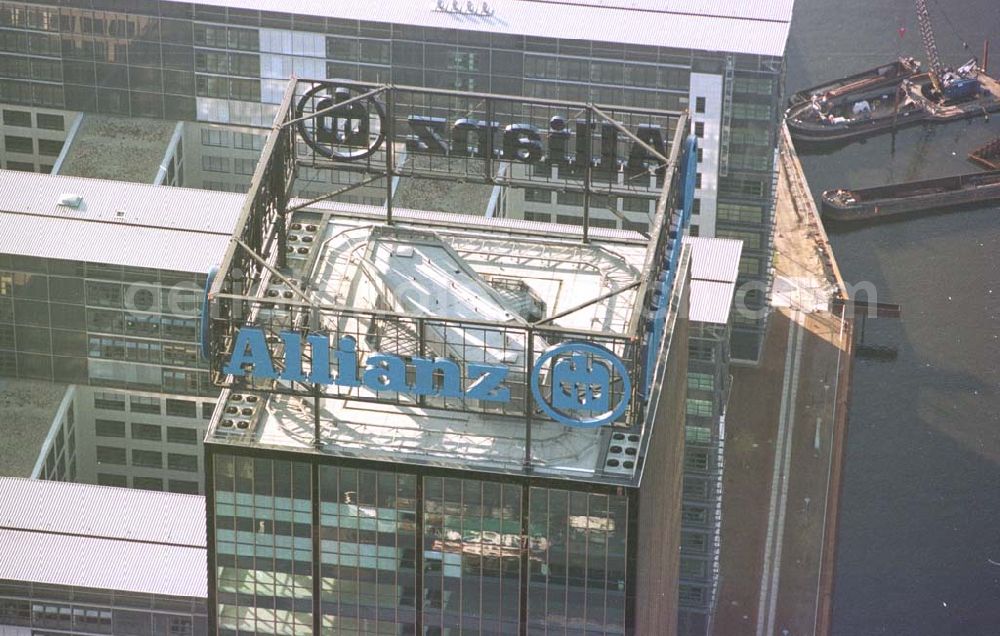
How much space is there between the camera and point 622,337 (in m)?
200
